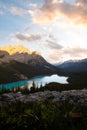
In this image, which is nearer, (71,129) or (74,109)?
(71,129)

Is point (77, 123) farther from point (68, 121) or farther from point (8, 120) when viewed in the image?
point (8, 120)

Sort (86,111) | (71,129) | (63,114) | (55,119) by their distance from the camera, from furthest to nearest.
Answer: (86,111) < (63,114) < (55,119) < (71,129)

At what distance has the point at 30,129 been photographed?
920 cm

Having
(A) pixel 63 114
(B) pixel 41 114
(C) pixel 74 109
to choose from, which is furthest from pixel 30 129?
(C) pixel 74 109

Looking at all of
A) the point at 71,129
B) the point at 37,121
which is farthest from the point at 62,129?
the point at 37,121

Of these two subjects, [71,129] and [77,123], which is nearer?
[71,129]

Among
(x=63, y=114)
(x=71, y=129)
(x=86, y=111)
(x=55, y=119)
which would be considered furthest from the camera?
(x=86, y=111)

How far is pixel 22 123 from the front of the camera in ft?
30.3

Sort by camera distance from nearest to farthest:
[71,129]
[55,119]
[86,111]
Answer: [71,129] → [55,119] → [86,111]

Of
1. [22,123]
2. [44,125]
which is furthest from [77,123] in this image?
[22,123]

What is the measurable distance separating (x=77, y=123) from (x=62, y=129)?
0.87 m

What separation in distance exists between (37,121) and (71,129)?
1441 millimetres

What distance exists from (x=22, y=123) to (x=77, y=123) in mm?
2129

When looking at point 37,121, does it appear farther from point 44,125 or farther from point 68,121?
point 68,121
